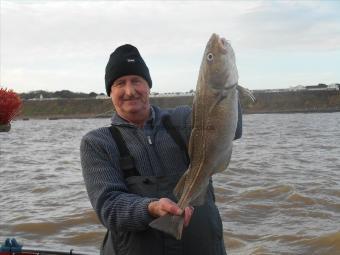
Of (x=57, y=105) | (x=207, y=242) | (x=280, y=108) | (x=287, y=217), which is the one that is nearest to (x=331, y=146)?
(x=287, y=217)

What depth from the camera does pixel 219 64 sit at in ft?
10.9

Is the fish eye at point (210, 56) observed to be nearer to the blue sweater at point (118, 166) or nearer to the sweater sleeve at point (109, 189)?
the blue sweater at point (118, 166)

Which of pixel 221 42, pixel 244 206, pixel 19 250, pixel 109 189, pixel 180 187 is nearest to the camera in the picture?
pixel 221 42

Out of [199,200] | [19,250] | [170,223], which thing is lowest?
[19,250]

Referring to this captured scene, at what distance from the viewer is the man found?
155 inches

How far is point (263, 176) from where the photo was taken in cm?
1822

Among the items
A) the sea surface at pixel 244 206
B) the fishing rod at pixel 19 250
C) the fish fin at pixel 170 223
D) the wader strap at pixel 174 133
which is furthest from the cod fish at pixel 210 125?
the sea surface at pixel 244 206

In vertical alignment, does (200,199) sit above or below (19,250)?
above

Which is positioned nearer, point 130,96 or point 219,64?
point 219,64

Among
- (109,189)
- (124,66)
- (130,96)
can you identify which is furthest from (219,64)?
(109,189)

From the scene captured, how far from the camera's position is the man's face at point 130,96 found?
418 centimetres

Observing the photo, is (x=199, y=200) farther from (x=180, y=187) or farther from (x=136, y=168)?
(x=136, y=168)

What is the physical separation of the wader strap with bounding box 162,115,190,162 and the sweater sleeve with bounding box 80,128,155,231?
47 cm

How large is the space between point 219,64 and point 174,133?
108 cm
